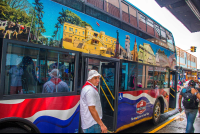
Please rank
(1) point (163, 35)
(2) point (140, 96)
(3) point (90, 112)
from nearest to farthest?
(3) point (90, 112) < (2) point (140, 96) < (1) point (163, 35)

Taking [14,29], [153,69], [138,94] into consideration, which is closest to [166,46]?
[153,69]

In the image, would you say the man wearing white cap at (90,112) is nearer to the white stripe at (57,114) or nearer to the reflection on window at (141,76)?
the white stripe at (57,114)

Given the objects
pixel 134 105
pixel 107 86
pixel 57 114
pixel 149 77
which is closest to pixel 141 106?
pixel 134 105

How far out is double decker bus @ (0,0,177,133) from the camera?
2.31 meters

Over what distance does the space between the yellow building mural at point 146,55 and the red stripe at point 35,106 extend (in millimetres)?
3271

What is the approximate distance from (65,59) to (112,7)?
2.35 m

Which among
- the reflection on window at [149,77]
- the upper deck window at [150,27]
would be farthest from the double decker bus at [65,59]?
the upper deck window at [150,27]

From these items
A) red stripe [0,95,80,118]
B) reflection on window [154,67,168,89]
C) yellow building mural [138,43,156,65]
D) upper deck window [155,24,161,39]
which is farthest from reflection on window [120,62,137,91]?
upper deck window [155,24,161,39]

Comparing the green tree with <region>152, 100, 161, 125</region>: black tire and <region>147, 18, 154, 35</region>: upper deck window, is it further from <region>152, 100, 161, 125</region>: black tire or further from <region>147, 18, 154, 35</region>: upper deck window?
<region>152, 100, 161, 125</region>: black tire

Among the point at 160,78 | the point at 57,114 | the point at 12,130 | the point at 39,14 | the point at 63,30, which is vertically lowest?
the point at 12,130

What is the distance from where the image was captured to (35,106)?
8.29 feet

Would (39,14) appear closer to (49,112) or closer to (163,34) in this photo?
(49,112)

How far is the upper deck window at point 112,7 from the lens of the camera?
13.3ft

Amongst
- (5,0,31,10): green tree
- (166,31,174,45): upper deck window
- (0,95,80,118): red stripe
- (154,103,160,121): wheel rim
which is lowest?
(154,103,160,121): wheel rim
